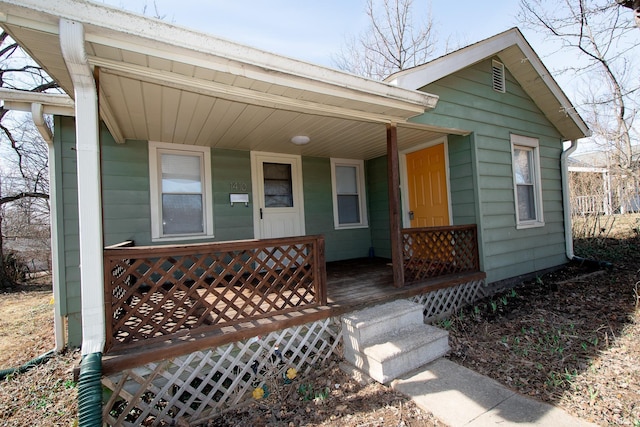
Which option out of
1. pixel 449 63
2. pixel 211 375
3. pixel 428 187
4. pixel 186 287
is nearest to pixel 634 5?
pixel 449 63

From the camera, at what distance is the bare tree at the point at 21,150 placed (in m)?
9.49

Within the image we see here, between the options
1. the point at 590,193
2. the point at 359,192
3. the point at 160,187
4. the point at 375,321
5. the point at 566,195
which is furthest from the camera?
the point at 590,193

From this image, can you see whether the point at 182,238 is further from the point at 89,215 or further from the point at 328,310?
the point at 328,310

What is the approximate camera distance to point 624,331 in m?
3.28

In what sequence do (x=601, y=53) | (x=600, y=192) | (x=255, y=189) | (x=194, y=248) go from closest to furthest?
(x=194, y=248) < (x=255, y=189) < (x=601, y=53) < (x=600, y=192)

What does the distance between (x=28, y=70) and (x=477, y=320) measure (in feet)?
45.4

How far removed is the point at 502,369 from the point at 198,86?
12.0ft

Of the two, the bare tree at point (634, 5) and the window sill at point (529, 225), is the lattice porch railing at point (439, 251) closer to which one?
the window sill at point (529, 225)

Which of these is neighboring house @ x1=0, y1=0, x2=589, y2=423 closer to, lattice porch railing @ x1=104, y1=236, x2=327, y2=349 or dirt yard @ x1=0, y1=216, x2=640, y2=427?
lattice porch railing @ x1=104, y1=236, x2=327, y2=349

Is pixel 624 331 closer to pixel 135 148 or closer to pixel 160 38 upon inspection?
pixel 160 38

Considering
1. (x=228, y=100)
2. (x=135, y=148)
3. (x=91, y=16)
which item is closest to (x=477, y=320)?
(x=228, y=100)

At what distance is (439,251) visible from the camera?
4.39 metres

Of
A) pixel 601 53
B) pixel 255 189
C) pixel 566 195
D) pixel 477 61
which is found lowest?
pixel 566 195

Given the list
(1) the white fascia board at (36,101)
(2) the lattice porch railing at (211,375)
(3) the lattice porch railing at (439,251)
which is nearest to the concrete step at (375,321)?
(2) the lattice porch railing at (211,375)
